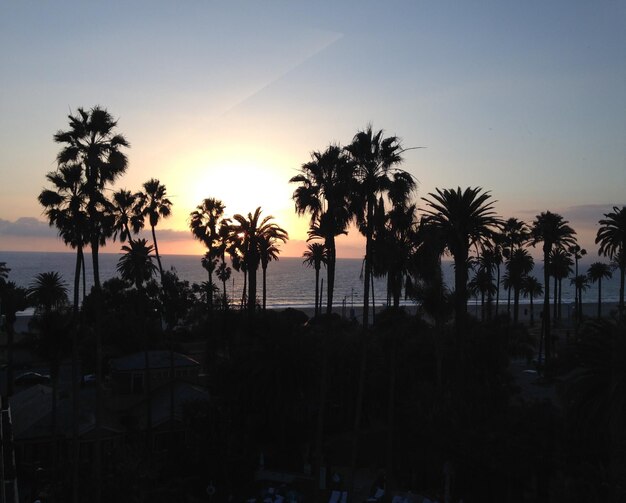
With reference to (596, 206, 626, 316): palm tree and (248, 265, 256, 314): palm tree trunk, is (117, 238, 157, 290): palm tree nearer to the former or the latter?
(248, 265, 256, 314): palm tree trunk

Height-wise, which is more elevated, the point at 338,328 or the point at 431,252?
the point at 431,252

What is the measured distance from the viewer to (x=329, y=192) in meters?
24.6

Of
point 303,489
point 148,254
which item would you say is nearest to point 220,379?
point 303,489

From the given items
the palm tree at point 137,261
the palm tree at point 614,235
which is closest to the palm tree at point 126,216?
the palm tree at point 137,261

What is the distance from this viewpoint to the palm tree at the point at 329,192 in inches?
960

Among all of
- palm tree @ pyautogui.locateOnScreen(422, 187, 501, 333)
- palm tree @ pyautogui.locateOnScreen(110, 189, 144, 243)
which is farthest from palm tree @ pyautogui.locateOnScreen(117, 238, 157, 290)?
palm tree @ pyautogui.locateOnScreen(422, 187, 501, 333)

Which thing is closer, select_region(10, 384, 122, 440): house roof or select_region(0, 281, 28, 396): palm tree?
select_region(10, 384, 122, 440): house roof

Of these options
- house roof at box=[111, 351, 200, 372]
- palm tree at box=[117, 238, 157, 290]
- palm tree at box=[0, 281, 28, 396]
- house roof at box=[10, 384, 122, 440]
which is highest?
palm tree at box=[117, 238, 157, 290]

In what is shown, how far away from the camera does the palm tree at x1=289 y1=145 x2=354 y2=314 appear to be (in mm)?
24391

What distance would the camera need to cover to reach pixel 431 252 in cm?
2398

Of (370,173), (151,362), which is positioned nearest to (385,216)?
(370,173)

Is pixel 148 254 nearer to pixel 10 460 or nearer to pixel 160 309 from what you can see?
pixel 160 309

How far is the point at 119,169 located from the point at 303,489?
17.7 meters

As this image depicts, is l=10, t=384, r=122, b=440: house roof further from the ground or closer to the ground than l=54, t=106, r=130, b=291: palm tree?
closer to the ground
